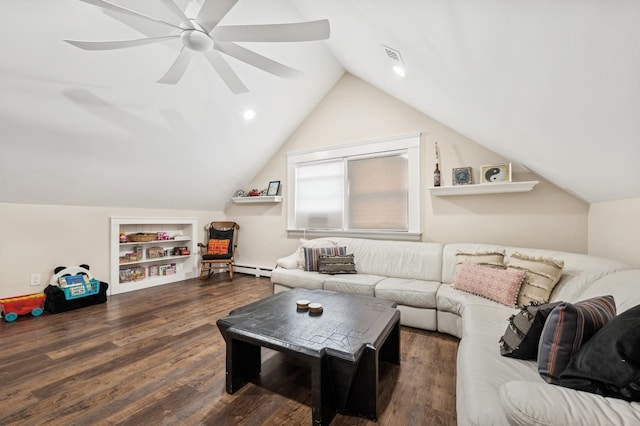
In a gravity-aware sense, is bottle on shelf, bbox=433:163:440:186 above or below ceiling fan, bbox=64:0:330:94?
below

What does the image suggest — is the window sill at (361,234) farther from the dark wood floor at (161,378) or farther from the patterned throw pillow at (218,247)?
the dark wood floor at (161,378)

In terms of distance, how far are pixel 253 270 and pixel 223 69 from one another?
12.6 feet

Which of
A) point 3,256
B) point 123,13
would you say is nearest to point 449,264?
point 123,13

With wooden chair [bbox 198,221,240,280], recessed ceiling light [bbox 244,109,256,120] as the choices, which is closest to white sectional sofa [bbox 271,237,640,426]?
wooden chair [bbox 198,221,240,280]

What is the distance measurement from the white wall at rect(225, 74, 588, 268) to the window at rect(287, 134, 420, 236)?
0.53ft

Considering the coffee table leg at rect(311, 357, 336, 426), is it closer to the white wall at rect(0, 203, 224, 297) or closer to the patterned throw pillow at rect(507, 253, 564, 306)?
the patterned throw pillow at rect(507, 253, 564, 306)

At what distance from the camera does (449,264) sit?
10.0ft

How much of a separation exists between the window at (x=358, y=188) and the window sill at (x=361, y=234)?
0.03 meters

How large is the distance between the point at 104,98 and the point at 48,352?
2430mm

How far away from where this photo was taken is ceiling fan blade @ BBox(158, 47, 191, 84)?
211cm

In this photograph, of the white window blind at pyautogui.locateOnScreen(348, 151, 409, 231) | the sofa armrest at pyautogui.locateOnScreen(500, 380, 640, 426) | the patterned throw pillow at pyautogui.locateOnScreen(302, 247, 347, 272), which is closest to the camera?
the sofa armrest at pyautogui.locateOnScreen(500, 380, 640, 426)

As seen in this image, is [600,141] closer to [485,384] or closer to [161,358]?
[485,384]

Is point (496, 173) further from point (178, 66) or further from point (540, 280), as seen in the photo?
point (178, 66)

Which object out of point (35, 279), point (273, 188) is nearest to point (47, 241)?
point (35, 279)
